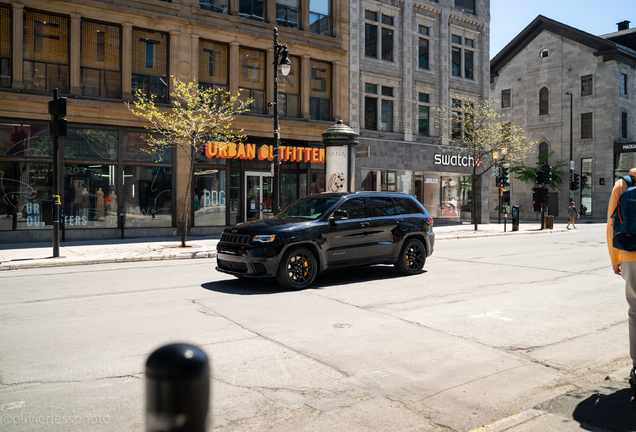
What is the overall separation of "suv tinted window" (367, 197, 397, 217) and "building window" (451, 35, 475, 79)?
23722 millimetres

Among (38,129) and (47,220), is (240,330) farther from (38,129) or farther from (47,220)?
(38,129)

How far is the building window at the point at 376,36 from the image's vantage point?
27984 mm

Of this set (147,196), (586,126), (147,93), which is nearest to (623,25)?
(586,126)

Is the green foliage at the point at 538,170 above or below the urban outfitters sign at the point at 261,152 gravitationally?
above

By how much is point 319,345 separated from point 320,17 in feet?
75.8

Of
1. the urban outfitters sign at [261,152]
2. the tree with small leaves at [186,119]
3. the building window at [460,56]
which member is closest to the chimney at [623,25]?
the building window at [460,56]

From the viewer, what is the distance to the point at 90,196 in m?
19.6

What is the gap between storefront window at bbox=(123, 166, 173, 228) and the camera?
2042 cm

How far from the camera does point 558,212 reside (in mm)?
47406

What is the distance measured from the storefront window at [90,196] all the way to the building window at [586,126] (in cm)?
4176

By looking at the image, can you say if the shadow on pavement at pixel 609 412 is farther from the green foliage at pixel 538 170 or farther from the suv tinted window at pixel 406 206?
the green foliage at pixel 538 170

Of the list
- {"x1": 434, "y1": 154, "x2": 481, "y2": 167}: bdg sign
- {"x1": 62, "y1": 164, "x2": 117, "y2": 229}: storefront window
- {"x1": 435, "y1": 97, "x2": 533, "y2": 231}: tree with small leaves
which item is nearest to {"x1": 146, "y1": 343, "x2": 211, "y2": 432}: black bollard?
{"x1": 62, "y1": 164, "x2": 117, "y2": 229}: storefront window

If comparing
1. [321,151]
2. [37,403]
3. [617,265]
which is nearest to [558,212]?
[321,151]

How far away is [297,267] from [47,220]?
8.96 m
